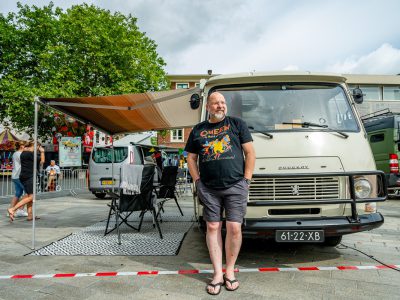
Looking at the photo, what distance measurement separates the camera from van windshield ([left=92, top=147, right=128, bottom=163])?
14547 mm

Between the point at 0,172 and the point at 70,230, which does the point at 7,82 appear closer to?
the point at 0,172

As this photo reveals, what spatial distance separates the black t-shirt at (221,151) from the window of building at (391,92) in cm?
4167

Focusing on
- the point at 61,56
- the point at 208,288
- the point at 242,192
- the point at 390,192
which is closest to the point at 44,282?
the point at 208,288

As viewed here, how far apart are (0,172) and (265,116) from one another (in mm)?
11196

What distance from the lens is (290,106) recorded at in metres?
4.64

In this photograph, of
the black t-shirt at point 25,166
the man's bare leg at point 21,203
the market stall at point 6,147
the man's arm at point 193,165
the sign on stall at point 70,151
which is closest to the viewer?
the man's arm at point 193,165

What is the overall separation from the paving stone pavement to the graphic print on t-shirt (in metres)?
1.33

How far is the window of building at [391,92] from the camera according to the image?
131 ft

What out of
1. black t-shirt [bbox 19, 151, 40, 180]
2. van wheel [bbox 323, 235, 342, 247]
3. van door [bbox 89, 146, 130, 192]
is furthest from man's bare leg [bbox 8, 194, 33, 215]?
van wheel [bbox 323, 235, 342, 247]

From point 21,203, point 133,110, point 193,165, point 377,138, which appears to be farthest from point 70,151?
point 193,165

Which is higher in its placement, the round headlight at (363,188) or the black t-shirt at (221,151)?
the black t-shirt at (221,151)

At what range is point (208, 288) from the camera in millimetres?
3555

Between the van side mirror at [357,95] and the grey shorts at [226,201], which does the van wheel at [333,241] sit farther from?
the grey shorts at [226,201]

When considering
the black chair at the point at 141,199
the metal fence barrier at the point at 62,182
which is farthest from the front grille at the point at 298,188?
the metal fence barrier at the point at 62,182
